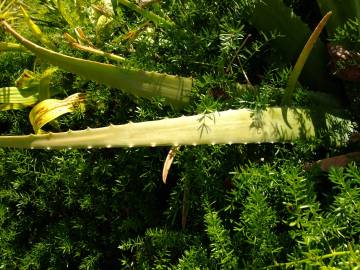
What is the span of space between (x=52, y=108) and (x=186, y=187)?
54cm

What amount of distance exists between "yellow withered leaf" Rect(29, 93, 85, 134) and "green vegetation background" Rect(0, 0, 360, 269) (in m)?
0.03

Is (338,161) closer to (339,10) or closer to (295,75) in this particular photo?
(295,75)

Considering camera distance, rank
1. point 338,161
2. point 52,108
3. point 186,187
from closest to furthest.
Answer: point 338,161 < point 186,187 < point 52,108

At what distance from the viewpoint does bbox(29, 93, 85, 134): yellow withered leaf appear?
1404mm

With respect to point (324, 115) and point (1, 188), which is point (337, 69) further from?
point (1, 188)

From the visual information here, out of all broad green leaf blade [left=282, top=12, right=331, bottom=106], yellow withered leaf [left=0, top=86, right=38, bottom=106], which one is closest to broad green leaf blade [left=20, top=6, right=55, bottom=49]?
yellow withered leaf [left=0, top=86, right=38, bottom=106]

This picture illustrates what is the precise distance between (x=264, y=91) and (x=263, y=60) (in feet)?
0.69

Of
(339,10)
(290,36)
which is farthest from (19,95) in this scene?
(339,10)

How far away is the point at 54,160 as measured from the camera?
1.43 metres

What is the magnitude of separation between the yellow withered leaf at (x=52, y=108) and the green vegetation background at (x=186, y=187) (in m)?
0.03

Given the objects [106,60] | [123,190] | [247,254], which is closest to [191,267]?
[247,254]

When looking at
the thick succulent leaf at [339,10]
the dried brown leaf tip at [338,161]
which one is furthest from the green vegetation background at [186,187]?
the thick succulent leaf at [339,10]

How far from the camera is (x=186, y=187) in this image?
1100 millimetres

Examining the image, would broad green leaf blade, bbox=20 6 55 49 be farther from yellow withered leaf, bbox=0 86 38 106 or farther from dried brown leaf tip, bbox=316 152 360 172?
dried brown leaf tip, bbox=316 152 360 172
